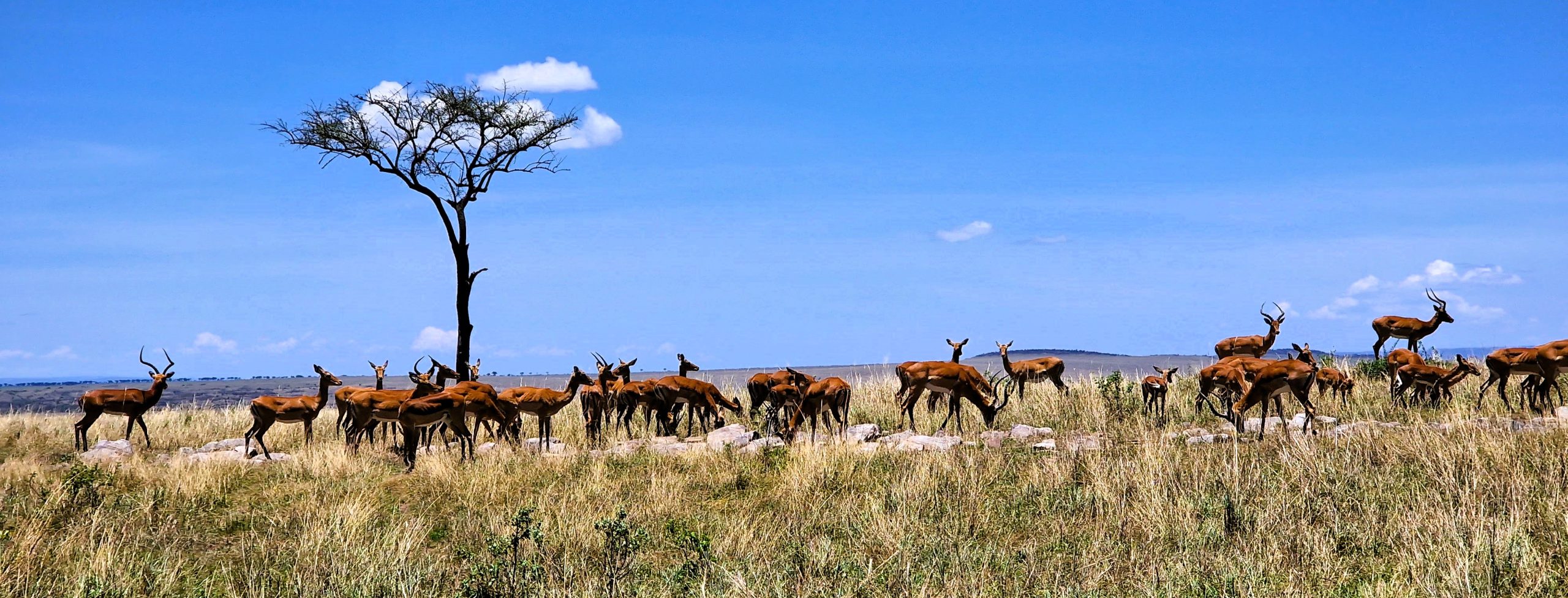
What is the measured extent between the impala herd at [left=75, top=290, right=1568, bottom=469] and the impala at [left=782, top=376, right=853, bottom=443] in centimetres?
3

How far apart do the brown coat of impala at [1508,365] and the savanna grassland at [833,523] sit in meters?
4.95

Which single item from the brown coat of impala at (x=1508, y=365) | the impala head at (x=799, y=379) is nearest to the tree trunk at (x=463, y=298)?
the impala head at (x=799, y=379)

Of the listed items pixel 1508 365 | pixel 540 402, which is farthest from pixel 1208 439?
pixel 540 402

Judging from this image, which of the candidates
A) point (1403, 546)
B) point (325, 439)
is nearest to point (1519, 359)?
point (1403, 546)

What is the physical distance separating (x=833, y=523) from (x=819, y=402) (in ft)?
21.4

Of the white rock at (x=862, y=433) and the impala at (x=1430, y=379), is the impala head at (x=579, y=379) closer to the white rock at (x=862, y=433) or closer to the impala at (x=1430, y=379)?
the white rock at (x=862, y=433)

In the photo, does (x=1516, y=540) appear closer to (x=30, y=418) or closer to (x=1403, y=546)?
(x=1403, y=546)

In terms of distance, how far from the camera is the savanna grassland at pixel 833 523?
8789 mm

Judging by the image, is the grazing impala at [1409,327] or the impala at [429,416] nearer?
the impala at [429,416]

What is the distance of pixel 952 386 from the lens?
1816 centimetres

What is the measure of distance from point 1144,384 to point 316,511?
12757 millimetres

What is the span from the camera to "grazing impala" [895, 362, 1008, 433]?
17844 millimetres

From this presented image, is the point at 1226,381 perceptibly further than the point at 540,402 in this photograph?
Yes

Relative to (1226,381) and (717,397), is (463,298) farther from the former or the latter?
(1226,381)
